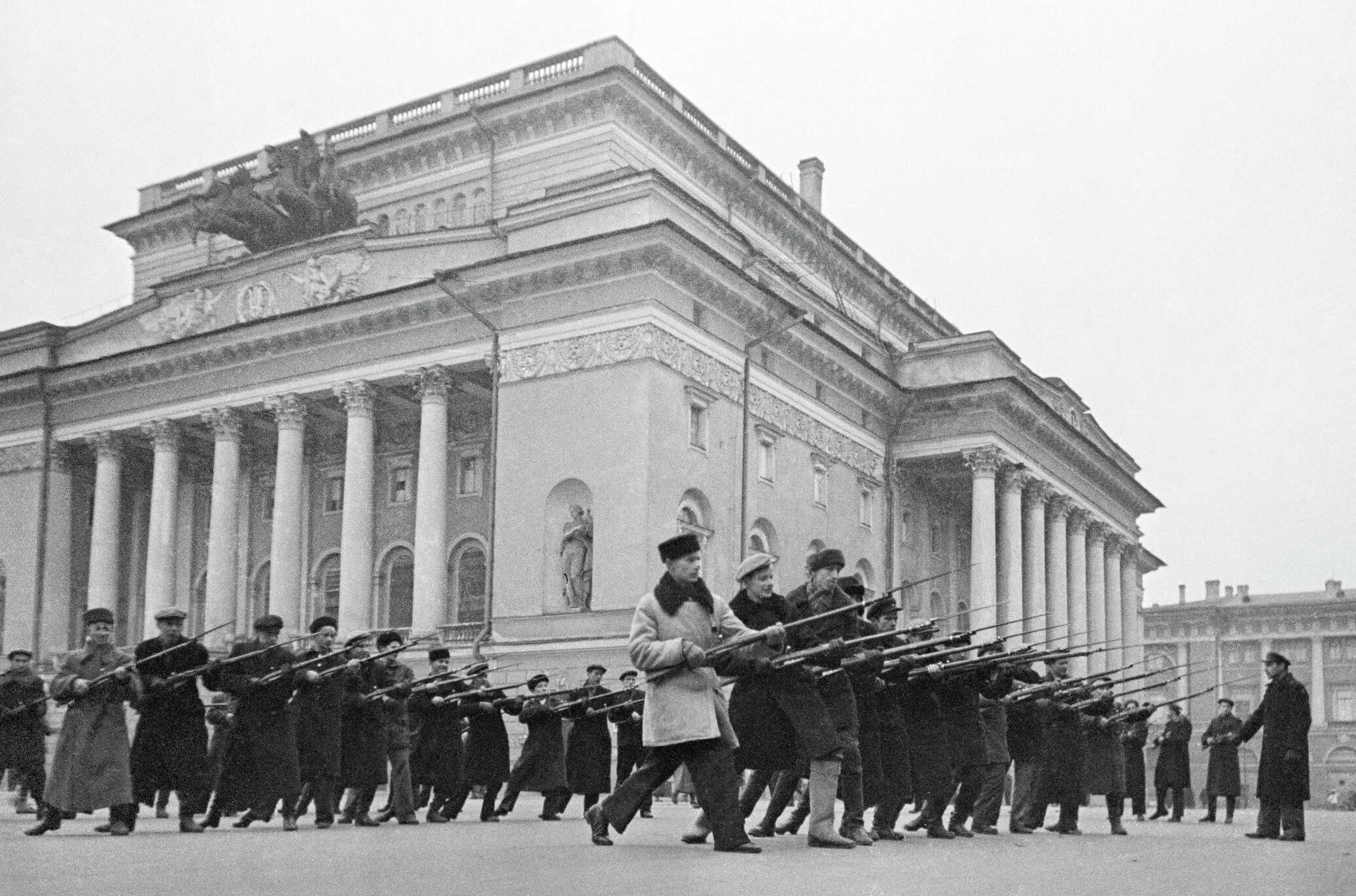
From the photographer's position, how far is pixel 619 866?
8.67 m

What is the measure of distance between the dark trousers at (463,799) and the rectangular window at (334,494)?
2243 centimetres

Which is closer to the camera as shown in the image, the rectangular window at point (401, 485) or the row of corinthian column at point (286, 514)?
the row of corinthian column at point (286, 514)

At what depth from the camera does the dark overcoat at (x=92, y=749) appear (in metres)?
12.2

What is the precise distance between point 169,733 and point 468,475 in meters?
23.2

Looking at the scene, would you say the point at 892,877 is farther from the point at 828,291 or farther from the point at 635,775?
the point at 828,291

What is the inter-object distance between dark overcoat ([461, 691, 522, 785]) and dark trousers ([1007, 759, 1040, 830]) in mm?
4798

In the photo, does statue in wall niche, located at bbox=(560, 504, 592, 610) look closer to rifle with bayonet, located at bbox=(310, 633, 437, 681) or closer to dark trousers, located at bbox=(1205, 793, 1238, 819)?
dark trousers, located at bbox=(1205, 793, 1238, 819)

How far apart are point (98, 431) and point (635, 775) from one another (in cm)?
3147

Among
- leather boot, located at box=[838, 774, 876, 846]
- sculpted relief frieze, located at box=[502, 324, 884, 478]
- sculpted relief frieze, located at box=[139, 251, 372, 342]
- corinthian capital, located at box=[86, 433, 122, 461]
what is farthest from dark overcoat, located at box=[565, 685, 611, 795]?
corinthian capital, located at box=[86, 433, 122, 461]

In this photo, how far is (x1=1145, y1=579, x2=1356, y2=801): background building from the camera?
80750 millimetres

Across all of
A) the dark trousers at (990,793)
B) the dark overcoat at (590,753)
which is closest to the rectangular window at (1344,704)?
the dark overcoat at (590,753)

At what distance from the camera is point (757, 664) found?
9.87m

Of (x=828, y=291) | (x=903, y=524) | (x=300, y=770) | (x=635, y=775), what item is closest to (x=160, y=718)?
(x=300, y=770)

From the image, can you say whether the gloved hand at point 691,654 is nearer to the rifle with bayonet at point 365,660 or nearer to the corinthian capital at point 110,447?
the rifle with bayonet at point 365,660
